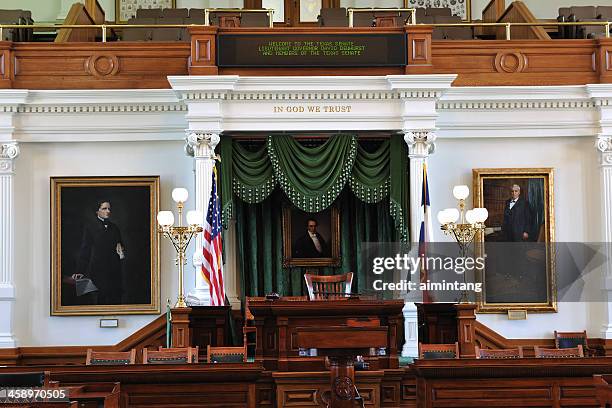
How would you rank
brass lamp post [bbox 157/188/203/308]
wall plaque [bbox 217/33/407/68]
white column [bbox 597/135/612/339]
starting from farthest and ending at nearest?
1. white column [bbox 597/135/612/339]
2. wall plaque [bbox 217/33/407/68]
3. brass lamp post [bbox 157/188/203/308]

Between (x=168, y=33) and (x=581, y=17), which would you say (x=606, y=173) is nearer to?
(x=581, y=17)

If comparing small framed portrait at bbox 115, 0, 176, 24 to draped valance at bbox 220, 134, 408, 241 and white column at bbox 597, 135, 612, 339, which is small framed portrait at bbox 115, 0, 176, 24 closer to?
draped valance at bbox 220, 134, 408, 241

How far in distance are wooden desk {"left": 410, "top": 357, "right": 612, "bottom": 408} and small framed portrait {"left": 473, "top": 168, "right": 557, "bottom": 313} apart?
6.21m

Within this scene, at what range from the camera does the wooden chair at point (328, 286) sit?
1534cm

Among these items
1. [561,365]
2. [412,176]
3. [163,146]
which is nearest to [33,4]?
[163,146]

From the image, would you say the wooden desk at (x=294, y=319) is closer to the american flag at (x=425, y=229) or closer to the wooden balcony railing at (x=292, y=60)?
the american flag at (x=425, y=229)

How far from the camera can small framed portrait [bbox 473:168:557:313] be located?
1875cm

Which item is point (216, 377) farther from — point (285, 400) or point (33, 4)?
point (33, 4)

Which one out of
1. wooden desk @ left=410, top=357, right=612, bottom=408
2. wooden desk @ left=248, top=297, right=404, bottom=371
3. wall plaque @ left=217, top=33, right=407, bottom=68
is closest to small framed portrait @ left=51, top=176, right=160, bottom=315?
wall plaque @ left=217, top=33, right=407, bottom=68

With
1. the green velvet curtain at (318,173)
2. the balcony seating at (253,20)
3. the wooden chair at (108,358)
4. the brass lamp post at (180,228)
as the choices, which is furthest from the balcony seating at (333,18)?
the wooden chair at (108,358)

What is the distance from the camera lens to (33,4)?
24250 mm

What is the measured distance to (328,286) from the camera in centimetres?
1652

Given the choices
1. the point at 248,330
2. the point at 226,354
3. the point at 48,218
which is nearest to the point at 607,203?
the point at 248,330

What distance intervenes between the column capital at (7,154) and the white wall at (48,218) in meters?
0.26
